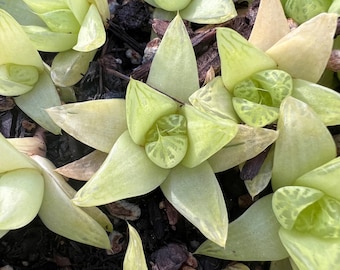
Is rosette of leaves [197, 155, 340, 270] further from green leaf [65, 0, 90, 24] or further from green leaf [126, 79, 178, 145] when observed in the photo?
green leaf [65, 0, 90, 24]

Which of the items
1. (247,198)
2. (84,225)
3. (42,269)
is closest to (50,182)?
(84,225)

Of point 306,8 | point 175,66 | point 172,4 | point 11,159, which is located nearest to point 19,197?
point 11,159

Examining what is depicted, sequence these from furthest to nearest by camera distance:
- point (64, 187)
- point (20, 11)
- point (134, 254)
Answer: point (20, 11)
point (64, 187)
point (134, 254)

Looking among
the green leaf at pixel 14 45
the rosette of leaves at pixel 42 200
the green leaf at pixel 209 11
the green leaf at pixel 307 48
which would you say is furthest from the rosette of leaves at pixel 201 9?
the rosette of leaves at pixel 42 200

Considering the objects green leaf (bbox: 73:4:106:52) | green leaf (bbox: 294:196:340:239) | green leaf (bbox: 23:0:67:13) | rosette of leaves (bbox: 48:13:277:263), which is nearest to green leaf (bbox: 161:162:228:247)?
rosette of leaves (bbox: 48:13:277:263)

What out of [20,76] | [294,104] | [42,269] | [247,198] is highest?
[294,104]

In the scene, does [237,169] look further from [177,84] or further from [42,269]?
[42,269]

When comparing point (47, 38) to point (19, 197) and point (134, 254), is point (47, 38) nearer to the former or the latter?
point (19, 197)
